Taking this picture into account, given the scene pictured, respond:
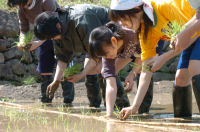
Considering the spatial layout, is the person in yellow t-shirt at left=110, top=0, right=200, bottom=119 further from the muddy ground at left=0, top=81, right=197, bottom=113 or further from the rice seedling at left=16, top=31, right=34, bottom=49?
the muddy ground at left=0, top=81, right=197, bottom=113

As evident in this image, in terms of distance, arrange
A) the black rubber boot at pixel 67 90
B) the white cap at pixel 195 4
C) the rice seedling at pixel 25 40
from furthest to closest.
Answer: the black rubber boot at pixel 67 90, the rice seedling at pixel 25 40, the white cap at pixel 195 4

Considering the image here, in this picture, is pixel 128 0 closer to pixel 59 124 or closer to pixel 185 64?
pixel 185 64

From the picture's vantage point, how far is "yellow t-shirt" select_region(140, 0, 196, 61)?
9.55ft

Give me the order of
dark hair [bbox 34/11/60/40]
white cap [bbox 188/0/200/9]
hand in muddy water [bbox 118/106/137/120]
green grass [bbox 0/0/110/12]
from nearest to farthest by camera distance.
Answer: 1. white cap [bbox 188/0/200/9]
2. hand in muddy water [bbox 118/106/137/120]
3. dark hair [bbox 34/11/60/40]
4. green grass [bbox 0/0/110/12]

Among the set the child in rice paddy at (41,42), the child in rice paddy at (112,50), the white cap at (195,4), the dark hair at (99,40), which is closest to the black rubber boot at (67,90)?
the child in rice paddy at (41,42)

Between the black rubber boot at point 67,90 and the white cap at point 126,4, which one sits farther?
the black rubber boot at point 67,90

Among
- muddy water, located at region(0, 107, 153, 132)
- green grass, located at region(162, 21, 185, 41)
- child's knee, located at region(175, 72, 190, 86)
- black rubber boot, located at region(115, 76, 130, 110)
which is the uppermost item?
green grass, located at region(162, 21, 185, 41)

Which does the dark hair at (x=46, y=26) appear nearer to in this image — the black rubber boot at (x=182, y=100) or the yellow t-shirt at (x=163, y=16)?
the yellow t-shirt at (x=163, y=16)

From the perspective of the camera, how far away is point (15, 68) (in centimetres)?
777

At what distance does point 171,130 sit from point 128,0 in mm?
1177

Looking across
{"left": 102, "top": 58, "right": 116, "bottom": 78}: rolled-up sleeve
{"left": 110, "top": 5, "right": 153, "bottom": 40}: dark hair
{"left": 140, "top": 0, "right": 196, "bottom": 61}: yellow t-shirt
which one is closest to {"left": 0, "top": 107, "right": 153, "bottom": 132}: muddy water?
{"left": 102, "top": 58, "right": 116, "bottom": 78}: rolled-up sleeve

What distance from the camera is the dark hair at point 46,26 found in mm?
3635

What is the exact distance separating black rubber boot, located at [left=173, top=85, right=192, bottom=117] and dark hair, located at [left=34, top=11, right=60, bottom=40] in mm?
1497

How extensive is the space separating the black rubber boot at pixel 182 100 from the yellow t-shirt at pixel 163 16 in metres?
0.57
